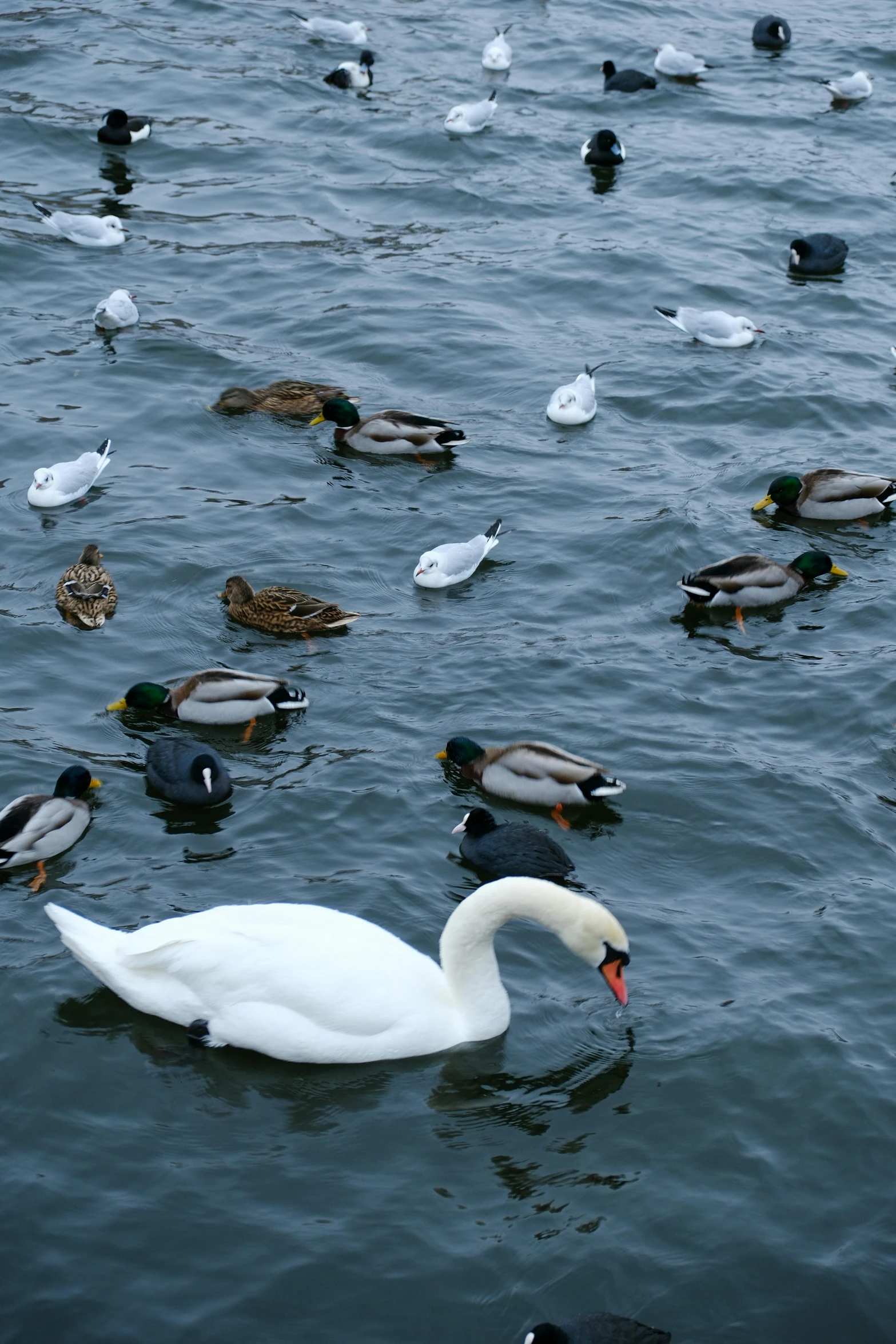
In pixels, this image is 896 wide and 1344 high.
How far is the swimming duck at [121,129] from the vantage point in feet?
74.6

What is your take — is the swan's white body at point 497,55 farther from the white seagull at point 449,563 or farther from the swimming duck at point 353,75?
the white seagull at point 449,563

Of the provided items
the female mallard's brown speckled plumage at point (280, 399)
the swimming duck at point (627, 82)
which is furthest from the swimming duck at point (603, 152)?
the female mallard's brown speckled plumage at point (280, 399)

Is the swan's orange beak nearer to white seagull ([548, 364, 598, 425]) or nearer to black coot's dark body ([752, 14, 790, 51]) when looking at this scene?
white seagull ([548, 364, 598, 425])

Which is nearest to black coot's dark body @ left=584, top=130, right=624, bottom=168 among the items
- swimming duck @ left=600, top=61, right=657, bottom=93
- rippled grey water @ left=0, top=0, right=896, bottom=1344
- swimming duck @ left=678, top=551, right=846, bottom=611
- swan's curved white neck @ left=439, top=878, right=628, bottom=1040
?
rippled grey water @ left=0, top=0, right=896, bottom=1344

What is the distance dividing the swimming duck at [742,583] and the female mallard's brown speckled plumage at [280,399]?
4554 millimetres

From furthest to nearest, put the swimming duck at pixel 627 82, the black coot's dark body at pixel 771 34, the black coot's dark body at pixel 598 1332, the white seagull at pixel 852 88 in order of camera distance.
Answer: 1. the black coot's dark body at pixel 771 34
2. the swimming duck at pixel 627 82
3. the white seagull at pixel 852 88
4. the black coot's dark body at pixel 598 1332

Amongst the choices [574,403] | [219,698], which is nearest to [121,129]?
[574,403]

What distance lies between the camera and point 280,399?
52.8 feet

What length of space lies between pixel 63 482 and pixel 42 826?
16.9ft

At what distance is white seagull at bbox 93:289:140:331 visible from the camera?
1733 centimetres

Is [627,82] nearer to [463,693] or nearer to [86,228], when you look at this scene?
[86,228]

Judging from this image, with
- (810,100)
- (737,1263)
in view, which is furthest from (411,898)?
(810,100)

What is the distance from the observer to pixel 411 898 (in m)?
9.73

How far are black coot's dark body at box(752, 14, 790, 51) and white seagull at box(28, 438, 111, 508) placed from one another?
18713 millimetres
